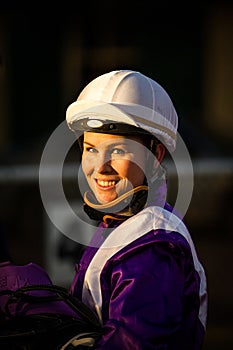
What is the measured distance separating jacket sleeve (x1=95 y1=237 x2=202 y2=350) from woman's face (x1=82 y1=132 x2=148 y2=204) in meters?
0.25

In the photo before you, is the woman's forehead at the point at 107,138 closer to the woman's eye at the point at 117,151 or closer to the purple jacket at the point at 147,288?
the woman's eye at the point at 117,151

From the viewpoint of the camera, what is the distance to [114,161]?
2777mm

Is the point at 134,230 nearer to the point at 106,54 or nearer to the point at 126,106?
the point at 126,106

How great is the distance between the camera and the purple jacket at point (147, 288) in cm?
250

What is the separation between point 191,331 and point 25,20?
13476 mm

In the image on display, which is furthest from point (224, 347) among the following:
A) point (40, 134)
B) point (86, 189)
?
point (40, 134)

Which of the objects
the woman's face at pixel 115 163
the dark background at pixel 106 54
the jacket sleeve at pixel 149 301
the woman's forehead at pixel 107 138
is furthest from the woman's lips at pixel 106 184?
the dark background at pixel 106 54

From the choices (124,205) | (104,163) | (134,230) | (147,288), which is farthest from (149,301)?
(104,163)

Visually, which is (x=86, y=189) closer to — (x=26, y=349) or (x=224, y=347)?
(x=26, y=349)

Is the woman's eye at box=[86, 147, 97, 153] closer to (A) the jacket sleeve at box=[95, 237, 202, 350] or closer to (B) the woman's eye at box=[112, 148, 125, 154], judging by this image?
(B) the woman's eye at box=[112, 148, 125, 154]

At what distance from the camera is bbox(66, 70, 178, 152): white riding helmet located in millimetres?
2732

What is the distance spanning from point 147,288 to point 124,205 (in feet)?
1.06

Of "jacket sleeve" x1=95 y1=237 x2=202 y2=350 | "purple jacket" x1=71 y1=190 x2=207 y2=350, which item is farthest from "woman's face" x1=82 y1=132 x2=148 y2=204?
"jacket sleeve" x1=95 y1=237 x2=202 y2=350

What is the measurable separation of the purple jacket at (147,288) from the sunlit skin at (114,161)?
106 mm
